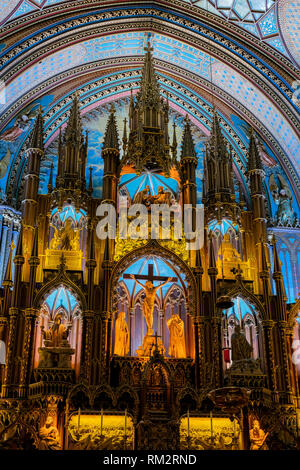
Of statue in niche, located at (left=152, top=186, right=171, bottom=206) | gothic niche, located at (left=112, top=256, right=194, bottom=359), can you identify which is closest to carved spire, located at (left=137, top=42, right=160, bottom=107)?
statue in niche, located at (left=152, top=186, right=171, bottom=206)

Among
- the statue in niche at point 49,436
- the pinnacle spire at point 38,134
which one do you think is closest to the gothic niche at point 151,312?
the statue in niche at point 49,436

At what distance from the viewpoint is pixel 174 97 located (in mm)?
24594

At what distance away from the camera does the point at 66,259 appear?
726 inches

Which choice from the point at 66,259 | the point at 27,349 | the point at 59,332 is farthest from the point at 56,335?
the point at 66,259

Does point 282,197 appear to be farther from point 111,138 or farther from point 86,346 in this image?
point 86,346

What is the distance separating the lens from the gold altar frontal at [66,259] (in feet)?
59.8

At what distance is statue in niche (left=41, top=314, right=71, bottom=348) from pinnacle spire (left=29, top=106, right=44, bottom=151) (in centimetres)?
661

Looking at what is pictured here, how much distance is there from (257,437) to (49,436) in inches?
219

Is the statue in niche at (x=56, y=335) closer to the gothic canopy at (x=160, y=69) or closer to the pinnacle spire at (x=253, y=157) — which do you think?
the gothic canopy at (x=160, y=69)

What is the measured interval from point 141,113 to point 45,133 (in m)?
4.19

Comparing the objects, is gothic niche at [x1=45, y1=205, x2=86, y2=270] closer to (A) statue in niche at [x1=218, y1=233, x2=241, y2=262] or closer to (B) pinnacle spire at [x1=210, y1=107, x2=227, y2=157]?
(A) statue in niche at [x1=218, y1=233, x2=241, y2=262]

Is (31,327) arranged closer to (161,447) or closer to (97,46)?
(161,447)

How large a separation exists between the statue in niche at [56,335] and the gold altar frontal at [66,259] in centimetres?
195
